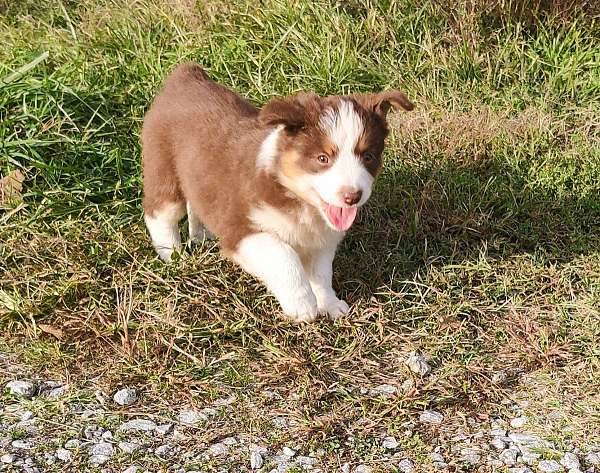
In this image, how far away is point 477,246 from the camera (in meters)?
5.41

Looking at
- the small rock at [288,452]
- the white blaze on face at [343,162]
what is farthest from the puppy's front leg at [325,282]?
the small rock at [288,452]

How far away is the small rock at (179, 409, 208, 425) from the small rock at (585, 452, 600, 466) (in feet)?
5.21

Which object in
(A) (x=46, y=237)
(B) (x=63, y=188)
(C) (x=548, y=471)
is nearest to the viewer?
(C) (x=548, y=471)

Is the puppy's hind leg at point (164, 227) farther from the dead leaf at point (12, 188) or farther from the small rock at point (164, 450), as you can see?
the small rock at point (164, 450)

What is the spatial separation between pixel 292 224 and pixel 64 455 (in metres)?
1.63

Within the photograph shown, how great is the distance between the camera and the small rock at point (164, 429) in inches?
151

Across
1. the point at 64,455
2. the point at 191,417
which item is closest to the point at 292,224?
the point at 191,417

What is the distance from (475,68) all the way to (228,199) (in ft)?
9.83

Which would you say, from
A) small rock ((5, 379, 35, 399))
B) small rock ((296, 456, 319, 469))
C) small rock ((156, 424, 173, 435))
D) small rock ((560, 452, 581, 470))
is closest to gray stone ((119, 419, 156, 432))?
small rock ((156, 424, 173, 435))

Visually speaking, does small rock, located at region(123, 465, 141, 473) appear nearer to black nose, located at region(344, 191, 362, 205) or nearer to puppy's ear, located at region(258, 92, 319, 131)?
black nose, located at region(344, 191, 362, 205)

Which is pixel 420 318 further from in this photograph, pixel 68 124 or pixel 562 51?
pixel 562 51

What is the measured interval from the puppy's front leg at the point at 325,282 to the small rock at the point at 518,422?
3.66ft

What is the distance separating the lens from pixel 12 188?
17.8 feet

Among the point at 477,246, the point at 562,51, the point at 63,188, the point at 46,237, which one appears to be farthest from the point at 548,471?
the point at 562,51
